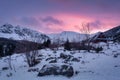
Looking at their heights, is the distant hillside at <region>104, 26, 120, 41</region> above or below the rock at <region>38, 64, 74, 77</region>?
above

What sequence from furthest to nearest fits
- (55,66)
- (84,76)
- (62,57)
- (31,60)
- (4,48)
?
(4,48) → (62,57) → (31,60) → (55,66) → (84,76)

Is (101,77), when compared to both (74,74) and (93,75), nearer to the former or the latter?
(93,75)

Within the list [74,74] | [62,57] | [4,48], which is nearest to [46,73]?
[74,74]

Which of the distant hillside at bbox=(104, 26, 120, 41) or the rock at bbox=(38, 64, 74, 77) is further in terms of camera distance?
the distant hillside at bbox=(104, 26, 120, 41)

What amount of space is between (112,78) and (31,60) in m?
9.43

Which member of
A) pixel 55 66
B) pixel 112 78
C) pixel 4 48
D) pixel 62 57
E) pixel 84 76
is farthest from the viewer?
pixel 4 48

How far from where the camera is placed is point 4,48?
3828 cm

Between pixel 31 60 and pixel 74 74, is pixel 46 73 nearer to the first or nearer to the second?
pixel 74 74

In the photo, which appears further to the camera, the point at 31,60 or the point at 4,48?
the point at 4,48

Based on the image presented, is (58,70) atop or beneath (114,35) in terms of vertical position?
beneath

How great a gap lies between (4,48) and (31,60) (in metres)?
20.5

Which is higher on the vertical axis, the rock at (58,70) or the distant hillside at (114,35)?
the distant hillside at (114,35)

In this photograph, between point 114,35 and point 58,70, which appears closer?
point 58,70

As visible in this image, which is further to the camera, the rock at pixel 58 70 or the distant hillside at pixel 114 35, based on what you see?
the distant hillside at pixel 114 35
